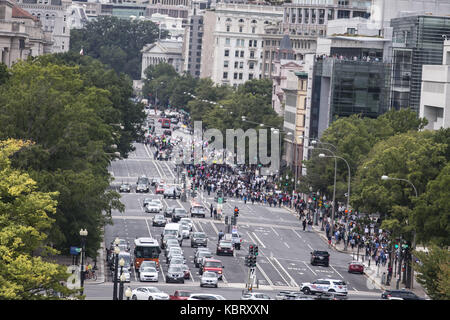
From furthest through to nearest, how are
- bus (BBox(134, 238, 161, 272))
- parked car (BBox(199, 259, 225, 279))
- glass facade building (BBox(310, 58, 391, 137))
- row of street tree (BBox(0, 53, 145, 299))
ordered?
glass facade building (BBox(310, 58, 391, 137))
bus (BBox(134, 238, 161, 272))
parked car (BBox(199, 259, 225, 279))
row of street tree (BBox(0, 53, 145, 299))

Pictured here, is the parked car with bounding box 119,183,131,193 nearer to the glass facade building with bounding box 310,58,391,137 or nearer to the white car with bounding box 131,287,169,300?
the glass facade building with bounding box 310,58,391,137

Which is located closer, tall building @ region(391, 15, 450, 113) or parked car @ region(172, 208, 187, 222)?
parked car @ region(172, 208, 187, 222)

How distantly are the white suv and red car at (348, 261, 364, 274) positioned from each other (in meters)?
13.4

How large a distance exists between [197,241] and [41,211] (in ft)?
133

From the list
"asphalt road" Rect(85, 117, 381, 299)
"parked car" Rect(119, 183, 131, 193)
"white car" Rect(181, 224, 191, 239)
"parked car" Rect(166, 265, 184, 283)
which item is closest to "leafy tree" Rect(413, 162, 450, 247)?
"asphalt road" Rect(85, 117, 381, 299)

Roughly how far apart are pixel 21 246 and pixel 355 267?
128ft

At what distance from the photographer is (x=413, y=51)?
398ft

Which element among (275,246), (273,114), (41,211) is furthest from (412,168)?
(273,114)

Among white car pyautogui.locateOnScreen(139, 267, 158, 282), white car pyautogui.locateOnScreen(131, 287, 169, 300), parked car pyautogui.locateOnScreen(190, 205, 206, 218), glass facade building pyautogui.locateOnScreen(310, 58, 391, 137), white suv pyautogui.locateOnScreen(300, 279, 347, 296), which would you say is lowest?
parked car pyautogui.locateOnScreen(190, 205, 206, 218)

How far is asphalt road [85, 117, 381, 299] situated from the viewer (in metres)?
65.2

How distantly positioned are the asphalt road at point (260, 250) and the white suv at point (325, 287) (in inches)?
63.7

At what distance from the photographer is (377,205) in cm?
7856

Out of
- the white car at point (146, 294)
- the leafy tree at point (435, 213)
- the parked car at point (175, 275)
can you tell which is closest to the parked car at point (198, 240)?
the parked car at point (175, 275)
